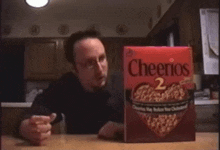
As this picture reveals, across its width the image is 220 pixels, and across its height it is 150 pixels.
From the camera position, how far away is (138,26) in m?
2.39

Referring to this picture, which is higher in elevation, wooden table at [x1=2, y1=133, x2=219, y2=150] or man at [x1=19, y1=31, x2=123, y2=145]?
man at [x1=19, y1=31, x2=123, y2=145]

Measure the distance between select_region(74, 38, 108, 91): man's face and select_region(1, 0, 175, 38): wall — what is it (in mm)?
1396

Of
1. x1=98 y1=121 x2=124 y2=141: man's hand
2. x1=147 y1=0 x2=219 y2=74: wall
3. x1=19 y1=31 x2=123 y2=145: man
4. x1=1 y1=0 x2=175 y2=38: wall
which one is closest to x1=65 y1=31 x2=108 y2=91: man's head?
x1=19 y1=31 x2=123 y2=145: man

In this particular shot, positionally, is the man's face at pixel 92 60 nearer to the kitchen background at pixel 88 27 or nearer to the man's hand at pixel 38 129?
the man's hand at pixel 38 129

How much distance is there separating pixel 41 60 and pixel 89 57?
2.33 meters

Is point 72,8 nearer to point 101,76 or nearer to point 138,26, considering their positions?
point 138,26

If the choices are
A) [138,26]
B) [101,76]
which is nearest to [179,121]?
[101,76]

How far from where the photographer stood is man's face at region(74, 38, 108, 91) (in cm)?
49

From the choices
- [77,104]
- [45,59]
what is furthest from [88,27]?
[77,104]

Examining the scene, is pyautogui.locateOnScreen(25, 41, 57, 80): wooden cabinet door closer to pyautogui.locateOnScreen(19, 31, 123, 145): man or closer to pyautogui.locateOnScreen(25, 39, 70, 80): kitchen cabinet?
pyautogui.locateOnScreen(25, 39, 70, 80): kitchen cabinet

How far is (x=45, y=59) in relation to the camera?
268cm

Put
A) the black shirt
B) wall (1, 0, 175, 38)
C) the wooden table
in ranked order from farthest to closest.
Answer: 1. wall (1, 0, 175, 38)
2. the black shirt
3. the wooden table

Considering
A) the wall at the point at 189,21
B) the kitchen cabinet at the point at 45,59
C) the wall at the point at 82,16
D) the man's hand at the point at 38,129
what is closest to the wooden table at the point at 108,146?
the man's hand at the point at 38,129

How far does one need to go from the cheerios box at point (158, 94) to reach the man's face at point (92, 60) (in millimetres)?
128
